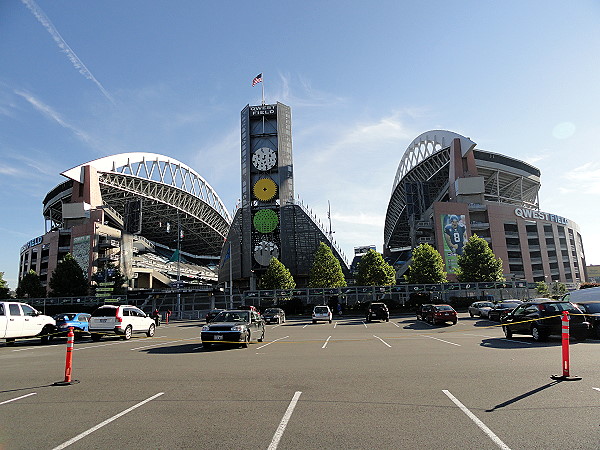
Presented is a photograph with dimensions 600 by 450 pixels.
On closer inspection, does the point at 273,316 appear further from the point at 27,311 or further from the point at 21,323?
the point at 21,323

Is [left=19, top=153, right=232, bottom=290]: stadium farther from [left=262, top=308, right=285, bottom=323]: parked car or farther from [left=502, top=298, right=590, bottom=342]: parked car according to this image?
[left=502, top=298, right=590, bottom=342]: parked car

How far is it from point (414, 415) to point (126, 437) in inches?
160

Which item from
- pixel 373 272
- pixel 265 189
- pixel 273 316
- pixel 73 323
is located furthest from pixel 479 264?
pixel 73 323

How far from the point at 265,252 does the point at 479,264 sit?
38.3 metres

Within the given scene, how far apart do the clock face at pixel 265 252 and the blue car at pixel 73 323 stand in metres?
53.5

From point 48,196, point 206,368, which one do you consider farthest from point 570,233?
point 48,196

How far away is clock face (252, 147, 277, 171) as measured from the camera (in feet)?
260

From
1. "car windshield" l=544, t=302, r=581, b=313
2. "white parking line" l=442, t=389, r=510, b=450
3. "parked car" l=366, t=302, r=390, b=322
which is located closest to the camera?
"white parking line" l=442, t=389, r=510, b=450

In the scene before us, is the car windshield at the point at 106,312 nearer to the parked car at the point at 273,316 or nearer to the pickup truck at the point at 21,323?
the pickup truck at the point at 21,323

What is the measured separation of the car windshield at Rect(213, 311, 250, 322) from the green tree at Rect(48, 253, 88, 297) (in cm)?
5597

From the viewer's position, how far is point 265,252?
7619 cm

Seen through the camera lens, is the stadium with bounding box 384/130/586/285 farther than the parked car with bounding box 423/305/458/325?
Yes

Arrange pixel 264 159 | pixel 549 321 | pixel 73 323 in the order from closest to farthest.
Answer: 1. pixel 549 321
2. pixel 73 323
3. pixel 264 159

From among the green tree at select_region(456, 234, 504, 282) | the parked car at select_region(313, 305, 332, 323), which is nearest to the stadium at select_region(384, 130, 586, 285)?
the green tree at select_region(456, 234, 504, 282)
